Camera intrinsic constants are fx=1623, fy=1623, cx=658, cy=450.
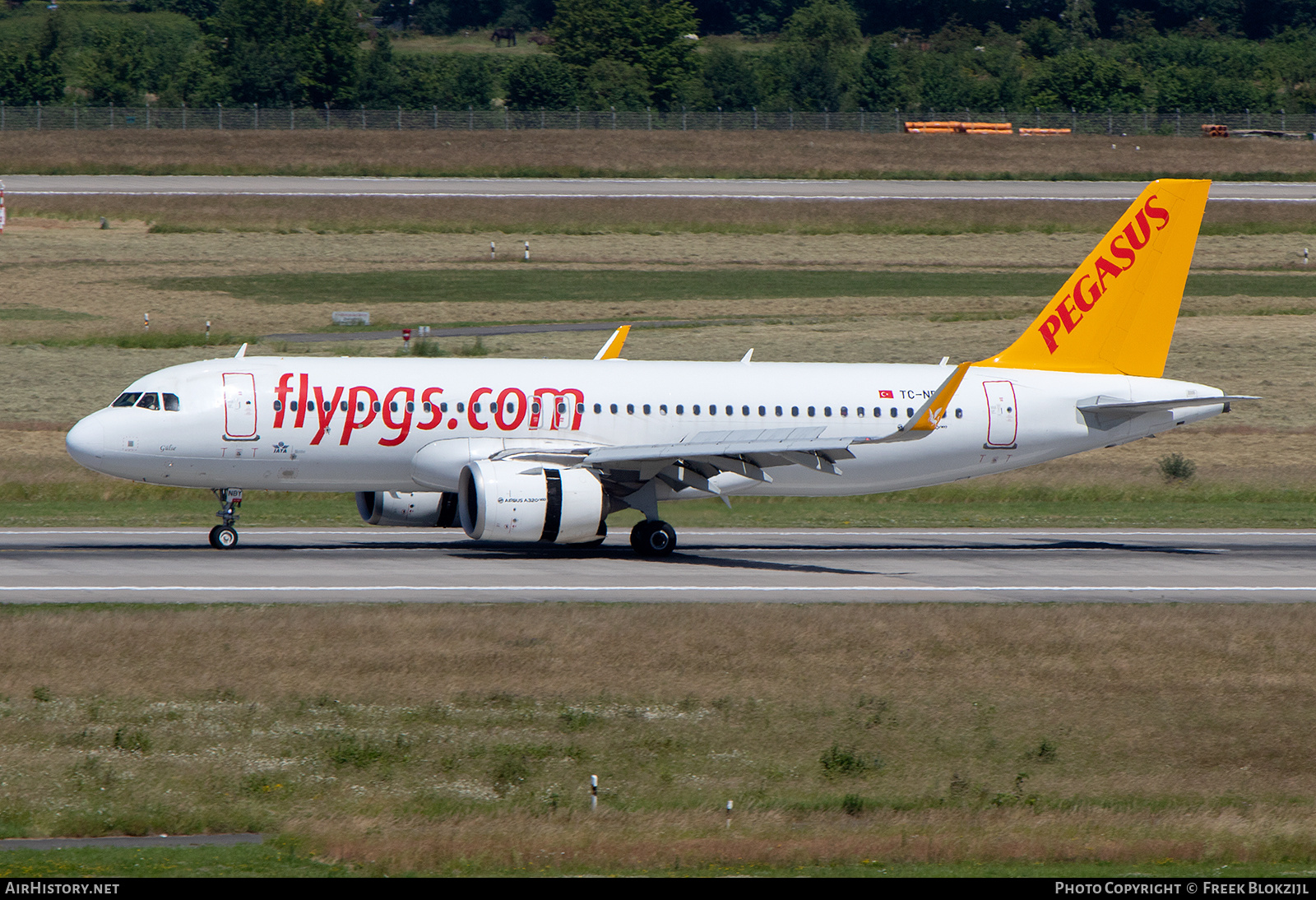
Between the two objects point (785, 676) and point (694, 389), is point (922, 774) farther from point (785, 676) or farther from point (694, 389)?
point (694, 389)

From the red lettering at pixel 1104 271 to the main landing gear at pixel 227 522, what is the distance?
21.9 metres

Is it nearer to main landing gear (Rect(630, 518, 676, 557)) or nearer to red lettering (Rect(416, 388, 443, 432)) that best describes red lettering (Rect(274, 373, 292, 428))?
red lettering (Rect(416, 388, 443, 432))

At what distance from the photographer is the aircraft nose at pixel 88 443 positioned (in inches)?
1401

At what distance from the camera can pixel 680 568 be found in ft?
120

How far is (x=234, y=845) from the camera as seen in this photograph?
Result: 17.7 meters

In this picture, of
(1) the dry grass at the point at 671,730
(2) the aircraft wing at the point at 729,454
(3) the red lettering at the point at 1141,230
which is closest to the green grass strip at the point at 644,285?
(3) the red lettering at the point at 1141,230

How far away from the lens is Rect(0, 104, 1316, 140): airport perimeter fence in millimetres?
131625

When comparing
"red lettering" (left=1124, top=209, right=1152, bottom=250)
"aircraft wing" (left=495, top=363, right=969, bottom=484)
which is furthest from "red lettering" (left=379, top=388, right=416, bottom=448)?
"red lettering" (left=1124, top=209, right=1152, bottom=250)


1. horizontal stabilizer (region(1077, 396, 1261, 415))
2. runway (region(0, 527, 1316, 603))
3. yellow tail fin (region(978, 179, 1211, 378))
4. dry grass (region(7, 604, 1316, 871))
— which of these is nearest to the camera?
dry grass (region(7, 604, 1316, 871))

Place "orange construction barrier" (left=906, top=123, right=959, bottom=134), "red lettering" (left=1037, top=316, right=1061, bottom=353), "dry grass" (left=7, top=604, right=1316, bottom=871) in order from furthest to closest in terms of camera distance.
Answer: "orange construction barrier" (left=906, top=123, right=959, bottom=134)
"red lettering" (left=1037, top=316, right=1061, bottom=353)
"dry grass" (left=7, top=604, right=1316, bottom=871)

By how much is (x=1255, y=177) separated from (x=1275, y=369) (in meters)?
57.5

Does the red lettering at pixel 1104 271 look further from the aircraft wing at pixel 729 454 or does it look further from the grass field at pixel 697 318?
the grass field at pixel 697 318

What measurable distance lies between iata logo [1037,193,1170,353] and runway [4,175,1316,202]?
66.8 meters

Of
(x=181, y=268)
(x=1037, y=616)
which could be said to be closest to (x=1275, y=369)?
(x=1037, y=616)
